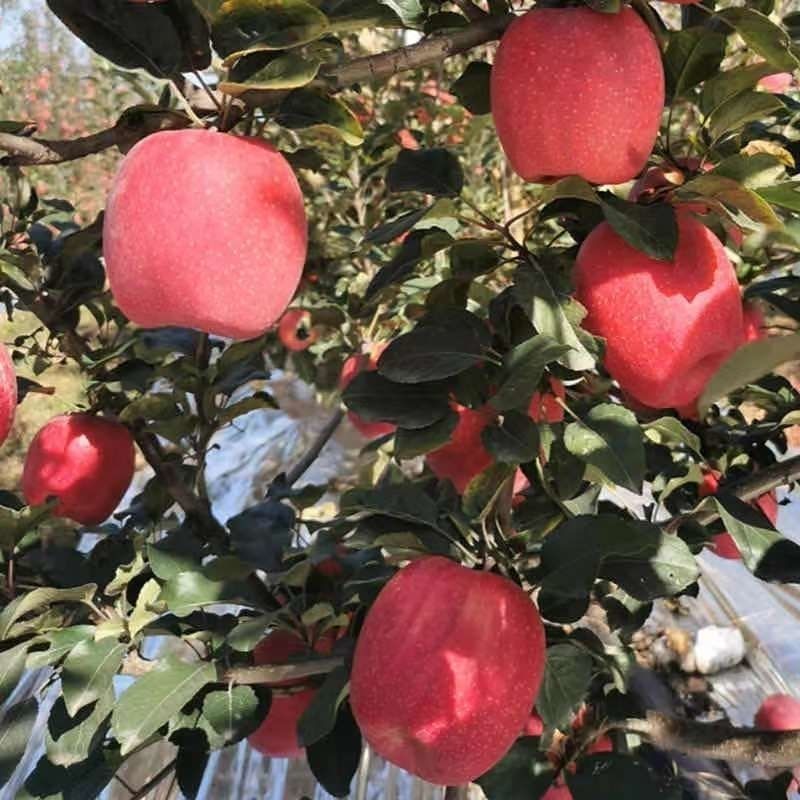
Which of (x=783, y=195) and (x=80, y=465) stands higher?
(x=783, y=195)

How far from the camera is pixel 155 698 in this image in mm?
686

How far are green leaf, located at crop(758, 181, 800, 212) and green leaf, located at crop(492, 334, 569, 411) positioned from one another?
160 mm

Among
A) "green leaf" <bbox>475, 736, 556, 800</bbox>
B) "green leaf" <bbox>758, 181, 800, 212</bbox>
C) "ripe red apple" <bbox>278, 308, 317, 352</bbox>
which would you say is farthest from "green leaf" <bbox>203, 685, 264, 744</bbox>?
"ripe red apple" <bbox>278, 308, 317, 352</bbox>

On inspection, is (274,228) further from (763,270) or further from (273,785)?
(273,785)

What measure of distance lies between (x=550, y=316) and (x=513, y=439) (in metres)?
0.08

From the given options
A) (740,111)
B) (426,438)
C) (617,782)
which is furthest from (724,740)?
(740,111)

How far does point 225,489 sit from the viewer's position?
8.69 ft

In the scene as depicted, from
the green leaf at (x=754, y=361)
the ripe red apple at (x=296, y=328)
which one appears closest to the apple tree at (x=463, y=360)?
the green leaf at (x=754, y=361)

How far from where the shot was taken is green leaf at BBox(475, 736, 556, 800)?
31.8 inches

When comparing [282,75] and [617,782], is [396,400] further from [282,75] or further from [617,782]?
[617,782]

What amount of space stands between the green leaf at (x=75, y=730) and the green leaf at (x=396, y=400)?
33 centimetres

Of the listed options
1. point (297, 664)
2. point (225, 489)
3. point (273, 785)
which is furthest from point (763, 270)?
point (225, 489)

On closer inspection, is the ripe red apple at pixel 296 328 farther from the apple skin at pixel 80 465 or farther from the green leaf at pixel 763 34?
the green leaf at pixel 763 34

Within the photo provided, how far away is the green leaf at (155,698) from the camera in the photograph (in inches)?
25.8
